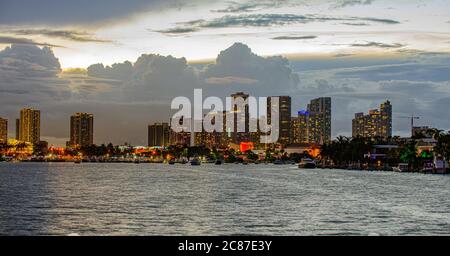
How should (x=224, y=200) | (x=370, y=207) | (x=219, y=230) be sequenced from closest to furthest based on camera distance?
(x=219, y=230) → (x=370, y=207) → (x=224, y=200)

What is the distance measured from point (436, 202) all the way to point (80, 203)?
34021 millimetres

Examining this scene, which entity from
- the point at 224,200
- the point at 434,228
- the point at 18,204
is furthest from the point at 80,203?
the point at 434,228

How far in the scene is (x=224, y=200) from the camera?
69.6 metres

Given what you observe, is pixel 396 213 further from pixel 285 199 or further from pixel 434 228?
pixel 285 199

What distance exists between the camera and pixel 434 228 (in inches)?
1738

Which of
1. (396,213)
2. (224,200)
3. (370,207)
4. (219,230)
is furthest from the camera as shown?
(224,200)

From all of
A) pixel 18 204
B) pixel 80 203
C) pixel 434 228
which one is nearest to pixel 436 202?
pixel 434 228
